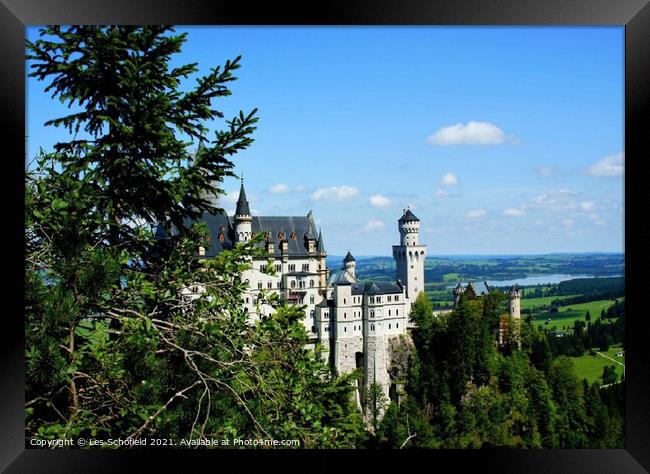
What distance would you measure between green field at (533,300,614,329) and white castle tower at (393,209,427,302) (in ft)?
7.25

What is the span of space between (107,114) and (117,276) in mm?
1121

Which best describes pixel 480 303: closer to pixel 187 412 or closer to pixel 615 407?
pixel 615 407

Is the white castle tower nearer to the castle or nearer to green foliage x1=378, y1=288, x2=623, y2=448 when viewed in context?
the castle

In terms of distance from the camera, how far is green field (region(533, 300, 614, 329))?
24.4 feet

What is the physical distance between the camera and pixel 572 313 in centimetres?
880

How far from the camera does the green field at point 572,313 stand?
744cm

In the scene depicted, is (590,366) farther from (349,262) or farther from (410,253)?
(349,262)

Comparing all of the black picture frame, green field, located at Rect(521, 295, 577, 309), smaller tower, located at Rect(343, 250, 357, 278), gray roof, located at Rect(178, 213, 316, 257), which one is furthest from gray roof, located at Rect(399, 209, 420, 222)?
the black picture frame
